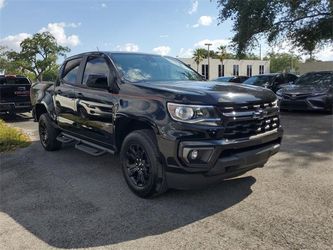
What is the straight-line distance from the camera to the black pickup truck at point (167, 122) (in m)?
3.99

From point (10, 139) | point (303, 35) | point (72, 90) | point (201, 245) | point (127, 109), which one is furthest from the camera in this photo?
point (303, 35)

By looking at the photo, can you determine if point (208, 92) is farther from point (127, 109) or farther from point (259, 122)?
point (127, 109)

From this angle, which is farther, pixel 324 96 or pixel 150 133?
pixel 324 96

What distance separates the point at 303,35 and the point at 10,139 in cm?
1636

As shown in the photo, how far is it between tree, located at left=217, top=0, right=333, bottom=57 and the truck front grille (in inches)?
564

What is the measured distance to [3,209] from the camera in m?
4.61

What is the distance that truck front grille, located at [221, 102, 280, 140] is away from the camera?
4.06m

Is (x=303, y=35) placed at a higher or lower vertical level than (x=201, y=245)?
higher

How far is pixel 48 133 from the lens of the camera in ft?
24.4

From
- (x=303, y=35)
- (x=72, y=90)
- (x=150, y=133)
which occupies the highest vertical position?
(x=303, y=35)

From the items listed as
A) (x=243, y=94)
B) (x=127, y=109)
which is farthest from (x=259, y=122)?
(x=127, y=109)

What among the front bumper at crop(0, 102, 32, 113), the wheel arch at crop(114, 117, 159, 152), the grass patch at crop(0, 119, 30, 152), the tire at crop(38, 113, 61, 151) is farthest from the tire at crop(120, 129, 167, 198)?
the front bumper at crop(0, 102, 32, 113)

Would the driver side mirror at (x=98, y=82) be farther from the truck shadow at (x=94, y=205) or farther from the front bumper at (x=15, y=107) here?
the front bumper at (x=15, y=107)

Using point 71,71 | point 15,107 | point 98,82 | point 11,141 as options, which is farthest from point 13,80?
point 98,82
